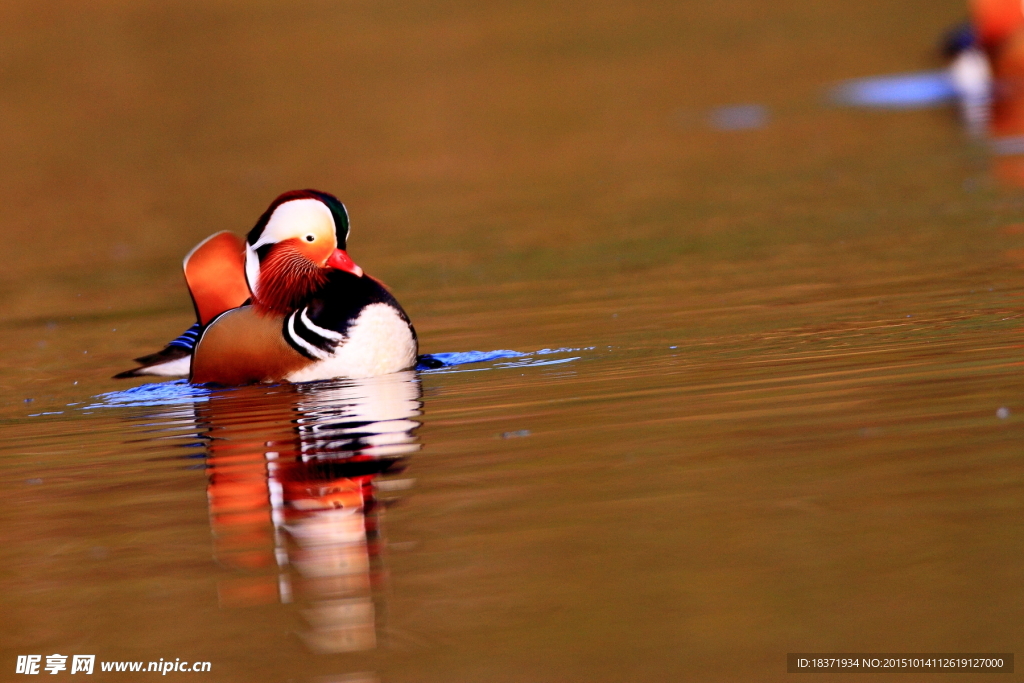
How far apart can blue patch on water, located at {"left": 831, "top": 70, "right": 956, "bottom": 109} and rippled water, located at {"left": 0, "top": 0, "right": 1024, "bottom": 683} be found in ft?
5.63

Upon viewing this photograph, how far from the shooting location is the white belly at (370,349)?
30.1 ft

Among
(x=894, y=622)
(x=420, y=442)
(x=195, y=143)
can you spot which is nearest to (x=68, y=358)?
(x=420, y=442)

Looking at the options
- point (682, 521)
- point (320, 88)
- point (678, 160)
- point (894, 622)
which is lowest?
point (894, 622)

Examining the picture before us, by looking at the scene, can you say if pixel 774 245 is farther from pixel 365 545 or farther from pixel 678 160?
pixel 365 545

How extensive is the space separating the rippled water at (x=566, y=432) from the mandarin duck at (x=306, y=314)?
0.50 ft

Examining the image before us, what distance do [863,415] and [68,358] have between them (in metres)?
5.85

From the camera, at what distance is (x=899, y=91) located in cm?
2381

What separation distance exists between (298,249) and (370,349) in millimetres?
666

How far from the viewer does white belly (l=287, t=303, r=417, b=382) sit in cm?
919

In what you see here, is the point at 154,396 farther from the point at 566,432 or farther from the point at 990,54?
the point at 990,54

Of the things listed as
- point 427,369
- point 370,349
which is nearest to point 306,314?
point 370,349

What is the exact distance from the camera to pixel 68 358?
447 inches

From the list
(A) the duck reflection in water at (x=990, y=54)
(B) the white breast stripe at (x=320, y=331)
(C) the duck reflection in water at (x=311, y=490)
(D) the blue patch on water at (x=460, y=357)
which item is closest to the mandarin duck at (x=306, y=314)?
(B) the white breast stripe at (x=320, y=331)

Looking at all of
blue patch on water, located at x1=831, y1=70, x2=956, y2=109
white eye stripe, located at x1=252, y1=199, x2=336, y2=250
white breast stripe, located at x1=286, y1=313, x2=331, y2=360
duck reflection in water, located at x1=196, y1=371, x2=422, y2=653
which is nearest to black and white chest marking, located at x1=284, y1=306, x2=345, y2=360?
white breast stripe, located at x1=286, y1=313, x2=331, y2=360
